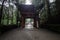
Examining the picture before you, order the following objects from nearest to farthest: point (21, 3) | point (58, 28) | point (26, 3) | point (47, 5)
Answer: point (58, 28), point (47, 5), point (21, 3), point (26, 3)

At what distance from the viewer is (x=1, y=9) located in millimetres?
6430

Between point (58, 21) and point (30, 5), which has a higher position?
point (30, 5)

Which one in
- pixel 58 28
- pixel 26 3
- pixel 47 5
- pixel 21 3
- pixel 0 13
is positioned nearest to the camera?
pixel 58 28

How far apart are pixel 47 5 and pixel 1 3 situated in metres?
3.94

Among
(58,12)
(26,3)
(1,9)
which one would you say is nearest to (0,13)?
(1,9)

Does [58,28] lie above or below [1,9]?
below

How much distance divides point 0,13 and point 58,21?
3882mm

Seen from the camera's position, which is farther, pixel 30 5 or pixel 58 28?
pixel 30 5

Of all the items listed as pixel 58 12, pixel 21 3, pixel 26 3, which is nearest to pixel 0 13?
pixel 58 12

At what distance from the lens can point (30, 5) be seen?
12.7m

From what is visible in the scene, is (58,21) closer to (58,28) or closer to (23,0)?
(58,28)

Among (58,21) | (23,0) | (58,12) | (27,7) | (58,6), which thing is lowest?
(58,21)

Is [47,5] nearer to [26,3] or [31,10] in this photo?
[31,10]

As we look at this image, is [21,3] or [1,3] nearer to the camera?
[1,3]
